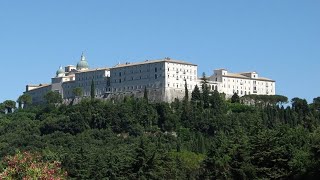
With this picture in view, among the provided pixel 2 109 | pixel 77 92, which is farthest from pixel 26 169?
pixel 2 109

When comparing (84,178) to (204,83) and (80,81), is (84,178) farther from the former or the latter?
(80,81)

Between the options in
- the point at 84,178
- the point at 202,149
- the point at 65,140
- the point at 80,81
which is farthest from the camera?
the point at 80,81

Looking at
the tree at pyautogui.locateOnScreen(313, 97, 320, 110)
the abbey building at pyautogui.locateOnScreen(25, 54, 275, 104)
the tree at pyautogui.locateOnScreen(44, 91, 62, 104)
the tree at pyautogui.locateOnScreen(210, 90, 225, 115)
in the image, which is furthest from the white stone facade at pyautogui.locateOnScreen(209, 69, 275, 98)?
the tree at pyautogui.locateOnScreen(44, 91, 62, 104)

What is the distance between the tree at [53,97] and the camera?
119 meters

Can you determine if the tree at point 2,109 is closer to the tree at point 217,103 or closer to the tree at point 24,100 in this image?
the tree at point 24,100

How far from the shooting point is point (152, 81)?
11194 centimetres

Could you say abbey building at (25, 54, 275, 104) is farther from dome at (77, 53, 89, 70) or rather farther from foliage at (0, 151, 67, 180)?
foliage at (0, 151, 67, 180)

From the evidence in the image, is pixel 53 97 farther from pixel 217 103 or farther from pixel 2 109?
pixel 217 103

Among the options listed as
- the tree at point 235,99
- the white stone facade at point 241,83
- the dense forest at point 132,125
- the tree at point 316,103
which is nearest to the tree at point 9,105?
the dense forest at point 132,125

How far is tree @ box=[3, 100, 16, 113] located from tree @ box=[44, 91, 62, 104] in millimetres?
8093

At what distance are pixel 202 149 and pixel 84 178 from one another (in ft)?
106

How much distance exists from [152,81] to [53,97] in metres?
19.0

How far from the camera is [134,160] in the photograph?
4459cm

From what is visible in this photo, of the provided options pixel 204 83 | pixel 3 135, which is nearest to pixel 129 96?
pixel 204 83
